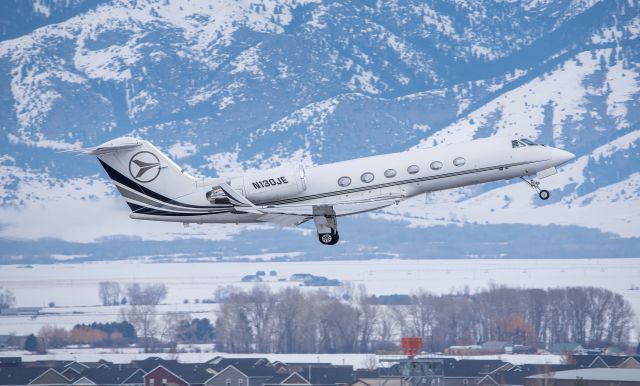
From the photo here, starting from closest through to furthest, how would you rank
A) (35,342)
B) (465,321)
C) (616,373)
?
(616,373), (35,342), (465,321)

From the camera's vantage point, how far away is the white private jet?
71.8 meters

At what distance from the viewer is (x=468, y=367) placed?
114938 mm

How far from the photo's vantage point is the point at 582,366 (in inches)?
4653

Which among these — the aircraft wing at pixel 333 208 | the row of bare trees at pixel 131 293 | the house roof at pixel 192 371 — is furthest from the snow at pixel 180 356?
the aircraft wing at pixel 333 208

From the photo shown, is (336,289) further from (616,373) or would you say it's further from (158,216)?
(158,216)

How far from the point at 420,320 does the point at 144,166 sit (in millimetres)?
81119

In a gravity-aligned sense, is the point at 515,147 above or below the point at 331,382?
above

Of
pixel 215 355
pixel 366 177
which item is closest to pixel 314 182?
pixel 366 177

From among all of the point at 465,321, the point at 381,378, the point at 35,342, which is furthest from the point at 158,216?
the point at 465,321

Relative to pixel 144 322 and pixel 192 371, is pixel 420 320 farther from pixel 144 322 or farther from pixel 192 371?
pixel 192 371

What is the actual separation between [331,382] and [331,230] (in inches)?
1658

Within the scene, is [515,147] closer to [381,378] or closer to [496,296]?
[381,378]

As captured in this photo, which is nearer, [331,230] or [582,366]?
[331,230]

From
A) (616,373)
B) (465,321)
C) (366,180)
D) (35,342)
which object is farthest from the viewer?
(465,321)
